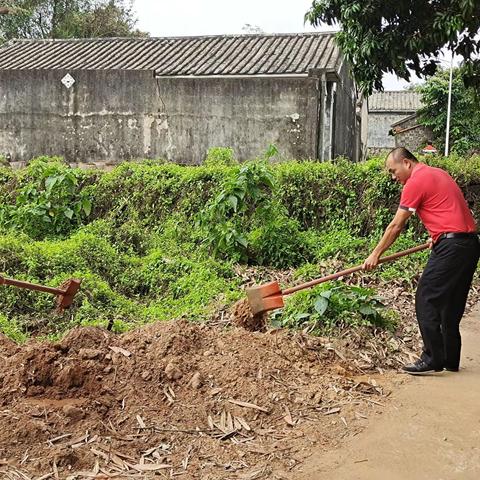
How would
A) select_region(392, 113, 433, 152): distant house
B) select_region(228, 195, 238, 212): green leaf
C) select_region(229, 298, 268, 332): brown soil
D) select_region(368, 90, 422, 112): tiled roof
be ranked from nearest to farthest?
1. select_region(229, 298, 268, 332): brown soil
2. select_region(228, 195, 238, 212): green leaf
3. select_region(392, 113, 433, 152): distant house
4. select_region(368, 90, 422, 112): tiled roof

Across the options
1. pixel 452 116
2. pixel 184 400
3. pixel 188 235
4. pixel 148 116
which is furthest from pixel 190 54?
pixel 452 116

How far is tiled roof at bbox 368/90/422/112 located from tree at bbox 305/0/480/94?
31.2m

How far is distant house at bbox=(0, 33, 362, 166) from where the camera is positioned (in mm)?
14797

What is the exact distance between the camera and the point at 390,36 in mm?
7023

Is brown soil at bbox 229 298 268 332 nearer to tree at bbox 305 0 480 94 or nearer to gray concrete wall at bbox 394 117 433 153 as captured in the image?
tree at bbox 305 0 480 94

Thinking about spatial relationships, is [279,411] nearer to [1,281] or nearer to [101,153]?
[1,281]

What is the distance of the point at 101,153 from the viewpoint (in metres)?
Result: 16.1

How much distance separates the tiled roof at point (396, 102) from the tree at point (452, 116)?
7572mm

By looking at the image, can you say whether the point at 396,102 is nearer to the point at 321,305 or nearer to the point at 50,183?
the point at 50,183

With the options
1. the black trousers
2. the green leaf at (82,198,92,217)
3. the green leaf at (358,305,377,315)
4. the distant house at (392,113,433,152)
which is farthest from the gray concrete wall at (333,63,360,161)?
the black trousers

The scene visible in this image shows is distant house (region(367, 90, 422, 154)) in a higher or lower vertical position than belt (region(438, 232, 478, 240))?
higher

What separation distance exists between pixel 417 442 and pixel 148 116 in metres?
12.9

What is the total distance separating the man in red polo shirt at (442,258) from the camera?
205 inches

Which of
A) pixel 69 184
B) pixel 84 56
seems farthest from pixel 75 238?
pixel 84 56
